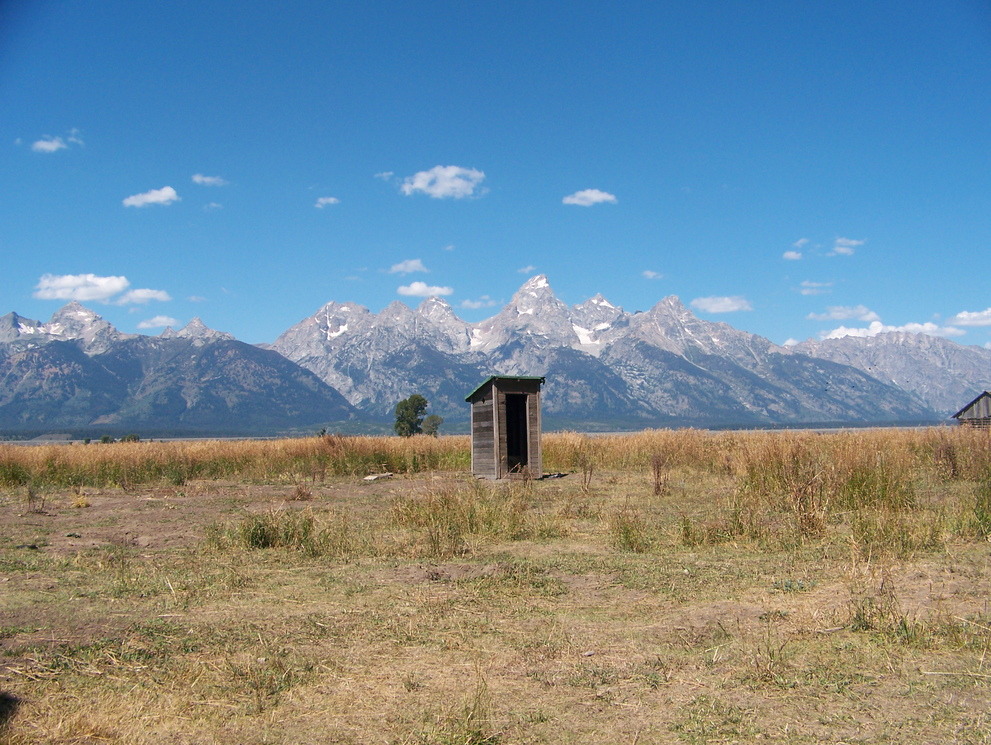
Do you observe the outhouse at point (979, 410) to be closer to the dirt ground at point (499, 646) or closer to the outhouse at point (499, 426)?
the outhouse at point (499, 426)

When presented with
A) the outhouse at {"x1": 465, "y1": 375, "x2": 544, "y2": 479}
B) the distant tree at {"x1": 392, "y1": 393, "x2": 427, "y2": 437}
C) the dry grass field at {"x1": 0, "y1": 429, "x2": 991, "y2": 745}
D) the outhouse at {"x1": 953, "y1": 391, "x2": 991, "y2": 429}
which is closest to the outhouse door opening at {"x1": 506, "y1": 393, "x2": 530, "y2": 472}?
the outhouse at {"x1": 465, "y1": 375, "x2": 544, "y2": 479}

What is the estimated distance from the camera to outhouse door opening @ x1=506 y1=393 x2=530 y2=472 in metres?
24.4

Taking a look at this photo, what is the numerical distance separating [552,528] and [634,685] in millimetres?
6036

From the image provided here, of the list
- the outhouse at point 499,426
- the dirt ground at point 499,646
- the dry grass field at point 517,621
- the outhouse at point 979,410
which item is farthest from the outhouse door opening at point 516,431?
the outhouse at point 979,410

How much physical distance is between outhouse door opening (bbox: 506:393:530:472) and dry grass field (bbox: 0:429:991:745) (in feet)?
35.0

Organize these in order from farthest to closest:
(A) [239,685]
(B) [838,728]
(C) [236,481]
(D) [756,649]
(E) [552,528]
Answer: (C) [236,481], (E) [552,528], (D) [756,649], (A) [239,685], (B) [838,728]

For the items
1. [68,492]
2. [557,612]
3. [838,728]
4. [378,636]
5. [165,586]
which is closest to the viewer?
[838,728]

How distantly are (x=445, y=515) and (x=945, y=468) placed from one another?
37.2ft

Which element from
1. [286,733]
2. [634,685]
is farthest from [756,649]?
[286,733]

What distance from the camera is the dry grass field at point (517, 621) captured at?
434cm

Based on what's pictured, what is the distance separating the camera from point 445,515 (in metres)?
10.9

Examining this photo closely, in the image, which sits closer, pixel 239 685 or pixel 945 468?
pixel 239 685

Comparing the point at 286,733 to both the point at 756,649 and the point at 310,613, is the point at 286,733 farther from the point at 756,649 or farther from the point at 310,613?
the point at 756,649

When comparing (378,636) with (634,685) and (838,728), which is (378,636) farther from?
(838,728)
